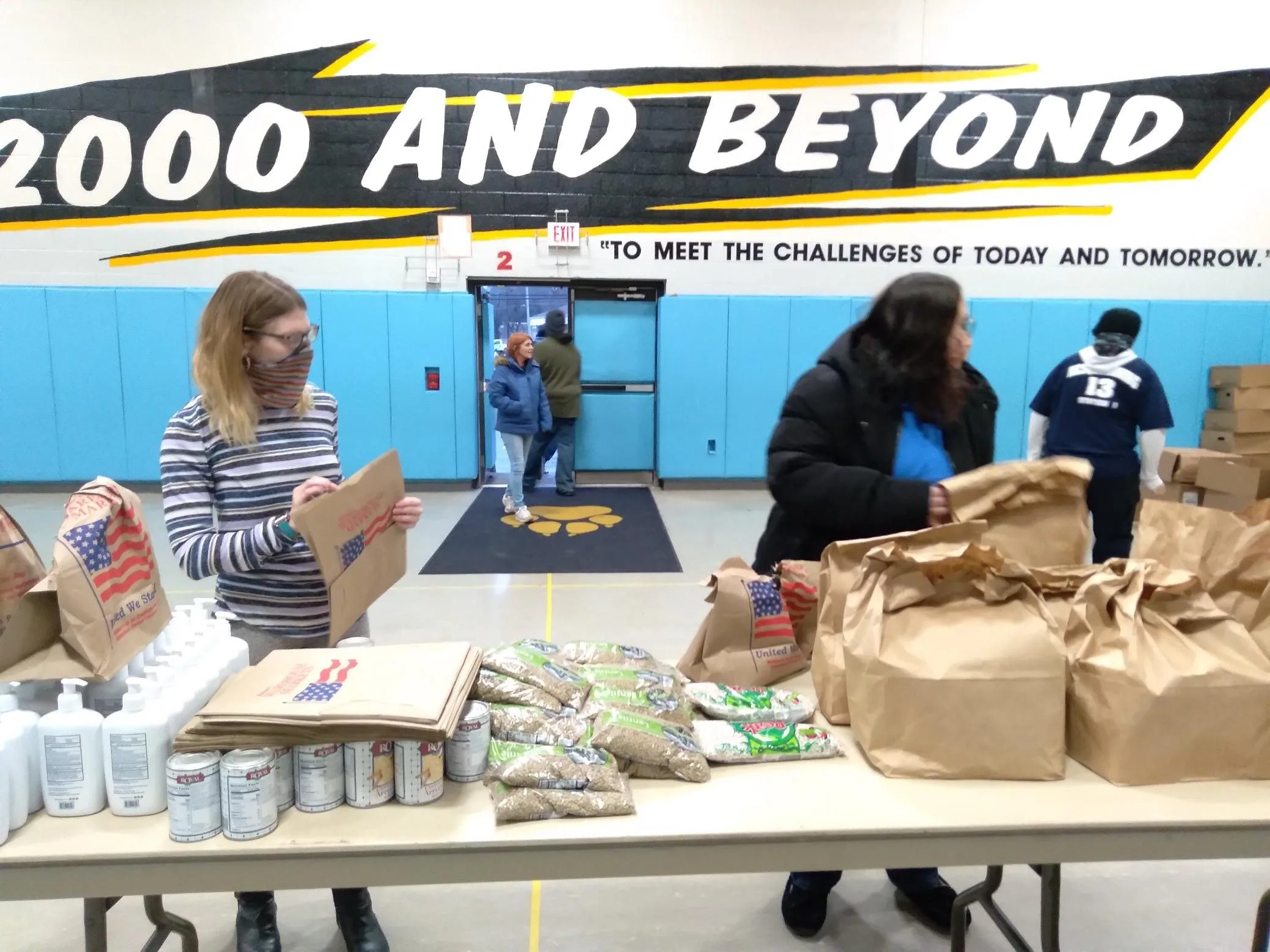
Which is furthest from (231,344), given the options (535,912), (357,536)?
(535,912)

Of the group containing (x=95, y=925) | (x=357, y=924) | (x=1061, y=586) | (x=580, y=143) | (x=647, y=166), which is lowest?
(x=357, y=924)

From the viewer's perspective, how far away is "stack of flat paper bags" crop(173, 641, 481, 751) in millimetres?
1075

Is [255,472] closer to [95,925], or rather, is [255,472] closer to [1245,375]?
[95,925]

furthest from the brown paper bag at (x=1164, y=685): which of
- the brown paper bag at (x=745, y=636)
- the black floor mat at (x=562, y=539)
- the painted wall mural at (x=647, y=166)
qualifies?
the painted wall mural at (x=647, y=166)

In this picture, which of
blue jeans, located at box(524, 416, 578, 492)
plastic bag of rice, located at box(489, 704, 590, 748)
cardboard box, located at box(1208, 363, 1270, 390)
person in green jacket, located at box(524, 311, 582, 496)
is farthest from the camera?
blue jeans, located at box(524, 416, 578, 492)

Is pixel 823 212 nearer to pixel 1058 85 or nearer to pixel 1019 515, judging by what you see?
pixel 1058 85

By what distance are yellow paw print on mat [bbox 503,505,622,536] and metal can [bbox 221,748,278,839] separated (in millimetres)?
4752

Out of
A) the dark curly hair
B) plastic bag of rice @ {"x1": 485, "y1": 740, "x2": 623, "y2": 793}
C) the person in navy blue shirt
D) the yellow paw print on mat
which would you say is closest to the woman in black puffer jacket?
the dark curly hair

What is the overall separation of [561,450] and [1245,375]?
19.1ft

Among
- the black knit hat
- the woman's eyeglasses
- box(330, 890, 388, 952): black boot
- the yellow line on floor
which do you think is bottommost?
the yellow line on floor

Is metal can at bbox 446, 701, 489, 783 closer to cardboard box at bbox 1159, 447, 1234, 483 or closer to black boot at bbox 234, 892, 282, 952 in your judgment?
black boot at bbox 234, 892, 282, 952

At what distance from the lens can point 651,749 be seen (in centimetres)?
123

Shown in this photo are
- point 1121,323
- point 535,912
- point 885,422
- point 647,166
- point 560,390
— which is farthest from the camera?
point 647,166

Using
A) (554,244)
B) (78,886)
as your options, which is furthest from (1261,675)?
(554,244)
